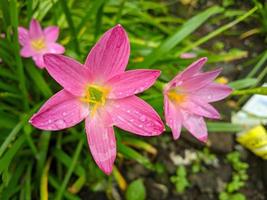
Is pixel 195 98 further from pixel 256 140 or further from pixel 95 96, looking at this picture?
pixel 256 140

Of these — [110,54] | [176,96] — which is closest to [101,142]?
[110,54]

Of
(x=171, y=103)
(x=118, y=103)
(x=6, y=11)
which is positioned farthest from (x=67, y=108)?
(x=6, y=11)

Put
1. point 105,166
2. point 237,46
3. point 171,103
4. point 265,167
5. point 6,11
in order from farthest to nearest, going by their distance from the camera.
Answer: point 237,46, point 265,167, point 6,11, point 171,103, point 105,166

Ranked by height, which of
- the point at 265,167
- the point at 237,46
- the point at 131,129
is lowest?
the point at 265,167

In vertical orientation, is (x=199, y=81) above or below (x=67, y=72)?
below

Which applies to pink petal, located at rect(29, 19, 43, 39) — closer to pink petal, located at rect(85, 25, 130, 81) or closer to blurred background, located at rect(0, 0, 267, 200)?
blurred background, located at rect(0, 0, 267, 200)

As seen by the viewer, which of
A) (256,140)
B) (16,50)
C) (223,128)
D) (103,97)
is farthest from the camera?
(256,140)

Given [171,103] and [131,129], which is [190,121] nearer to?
[171,103]
